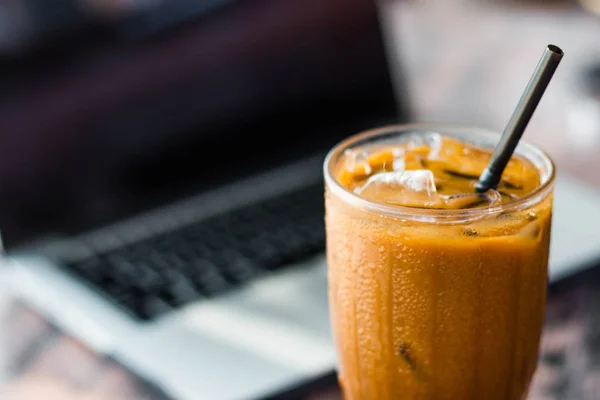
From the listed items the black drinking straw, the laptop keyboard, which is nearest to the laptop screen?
the laptop keyboard

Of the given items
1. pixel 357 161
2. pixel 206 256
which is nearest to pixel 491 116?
pixel 206 256

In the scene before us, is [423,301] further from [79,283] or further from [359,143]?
[79,283]

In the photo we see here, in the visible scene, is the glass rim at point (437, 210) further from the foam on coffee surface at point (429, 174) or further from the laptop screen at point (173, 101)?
the laptop screen at point (173, 101)

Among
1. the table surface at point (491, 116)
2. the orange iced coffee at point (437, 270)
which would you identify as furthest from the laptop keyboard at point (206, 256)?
the orange iced coffee at point (437, 270)

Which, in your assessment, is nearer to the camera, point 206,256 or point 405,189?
point 405,189

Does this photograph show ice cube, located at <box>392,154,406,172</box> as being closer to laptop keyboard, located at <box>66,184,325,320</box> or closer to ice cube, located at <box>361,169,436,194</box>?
ice cube, located at <box>361,169,436,194</box>

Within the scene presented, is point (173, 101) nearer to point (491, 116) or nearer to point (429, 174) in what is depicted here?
point (491, 116)
